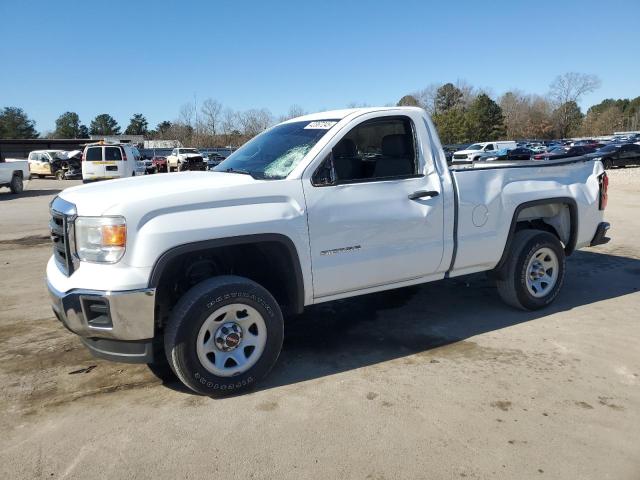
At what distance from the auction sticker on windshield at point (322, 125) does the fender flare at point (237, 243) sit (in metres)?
1.11

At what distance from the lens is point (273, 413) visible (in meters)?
3.41

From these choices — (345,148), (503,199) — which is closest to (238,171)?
(345,148)

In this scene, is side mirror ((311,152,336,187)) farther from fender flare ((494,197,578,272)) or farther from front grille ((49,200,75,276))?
fender flare ((494,197,578,272))

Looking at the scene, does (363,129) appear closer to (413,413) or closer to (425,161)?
(425,161)

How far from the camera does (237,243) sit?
351 centimetres

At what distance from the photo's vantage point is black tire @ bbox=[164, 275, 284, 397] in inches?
134

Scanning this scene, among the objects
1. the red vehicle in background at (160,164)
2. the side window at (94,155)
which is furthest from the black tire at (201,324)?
the red vehicle in background at (160,164)

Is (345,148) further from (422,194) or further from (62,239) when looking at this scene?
(62,239)

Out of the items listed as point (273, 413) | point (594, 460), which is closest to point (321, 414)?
point (273, 413)

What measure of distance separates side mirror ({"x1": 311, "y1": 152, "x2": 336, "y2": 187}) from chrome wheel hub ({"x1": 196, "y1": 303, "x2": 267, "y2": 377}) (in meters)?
1.06

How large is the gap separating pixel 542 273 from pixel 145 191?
4005 mm

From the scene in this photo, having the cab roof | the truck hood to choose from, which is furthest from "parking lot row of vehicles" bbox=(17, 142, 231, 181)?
the truck hood

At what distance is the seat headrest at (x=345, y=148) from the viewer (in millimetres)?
4180

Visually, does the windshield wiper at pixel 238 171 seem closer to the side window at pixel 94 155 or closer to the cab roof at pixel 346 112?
the cab roof at pixel 346 112
